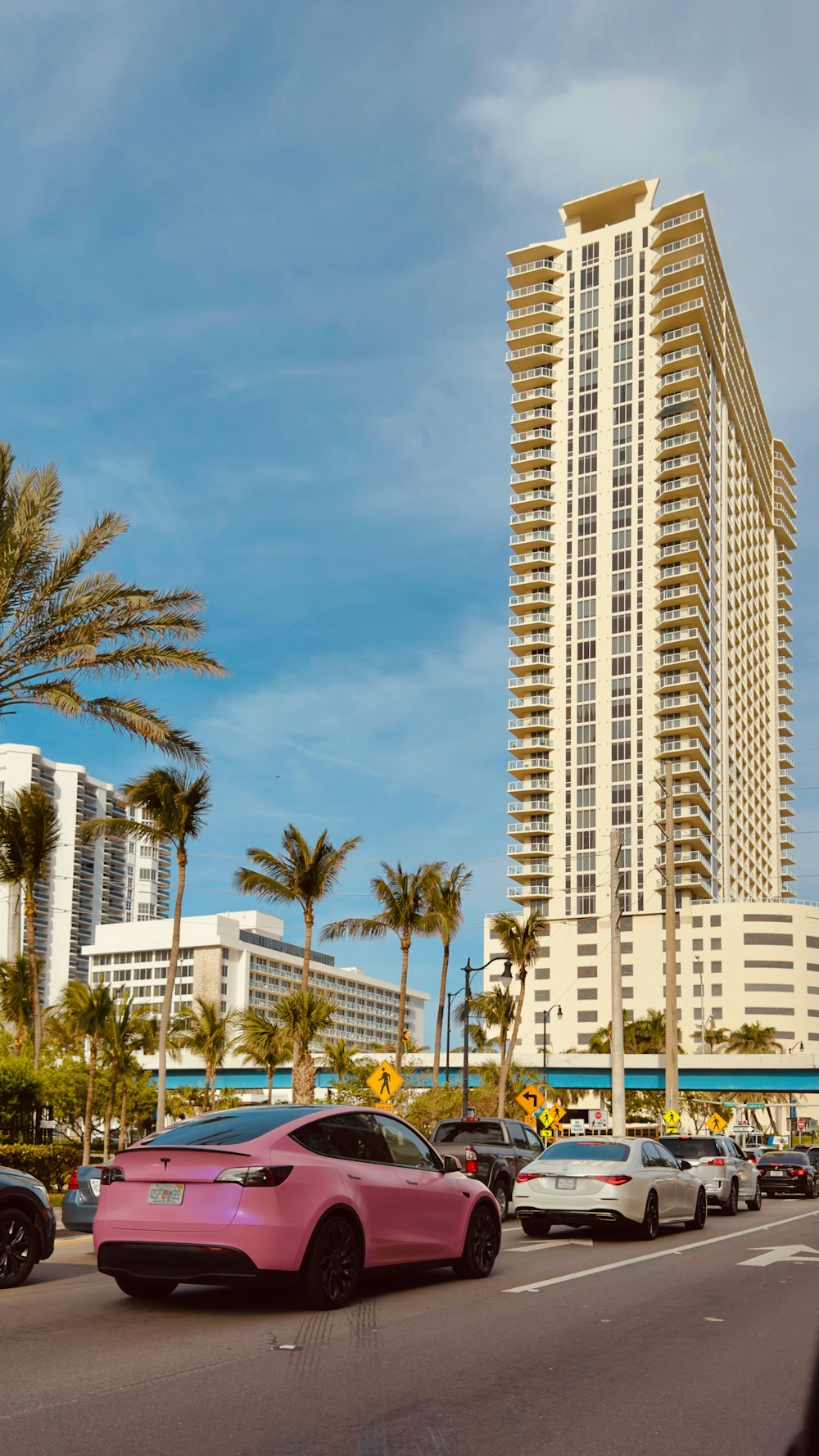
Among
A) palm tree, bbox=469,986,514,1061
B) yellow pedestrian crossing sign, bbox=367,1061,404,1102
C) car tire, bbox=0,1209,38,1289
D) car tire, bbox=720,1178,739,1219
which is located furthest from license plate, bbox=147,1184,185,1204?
palm tree, bbox=469,986,514,1061

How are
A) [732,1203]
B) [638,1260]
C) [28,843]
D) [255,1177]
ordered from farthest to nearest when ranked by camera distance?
1. [28,843]
2. [732,1203]
3. [638,1260]
4. [255,1177]

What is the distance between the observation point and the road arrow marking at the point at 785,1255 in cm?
1552

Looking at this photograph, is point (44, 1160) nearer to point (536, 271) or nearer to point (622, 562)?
point (622, 562)

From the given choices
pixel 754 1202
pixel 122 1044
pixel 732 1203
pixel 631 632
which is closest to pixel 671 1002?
pixel 754 1202

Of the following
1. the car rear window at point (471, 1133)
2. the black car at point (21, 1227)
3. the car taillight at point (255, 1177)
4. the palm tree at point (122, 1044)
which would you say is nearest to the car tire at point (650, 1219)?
the car rear window at point (471, 1133)

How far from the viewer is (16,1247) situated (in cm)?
1177

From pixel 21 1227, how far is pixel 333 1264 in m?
3.24

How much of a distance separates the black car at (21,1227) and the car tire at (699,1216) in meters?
11.2

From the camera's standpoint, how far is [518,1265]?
46.1ft

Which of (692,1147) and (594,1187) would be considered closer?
(594,1187)

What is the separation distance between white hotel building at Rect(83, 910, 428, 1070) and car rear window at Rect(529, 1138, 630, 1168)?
465ft

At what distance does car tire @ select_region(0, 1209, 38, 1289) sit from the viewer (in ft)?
38.3

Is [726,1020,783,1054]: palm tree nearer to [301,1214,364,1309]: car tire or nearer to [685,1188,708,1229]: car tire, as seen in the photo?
[685,1188,708,1229]: car tire

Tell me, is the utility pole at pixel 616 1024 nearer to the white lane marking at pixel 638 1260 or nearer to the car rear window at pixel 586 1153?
the white lane marking at pixel 638 1260
